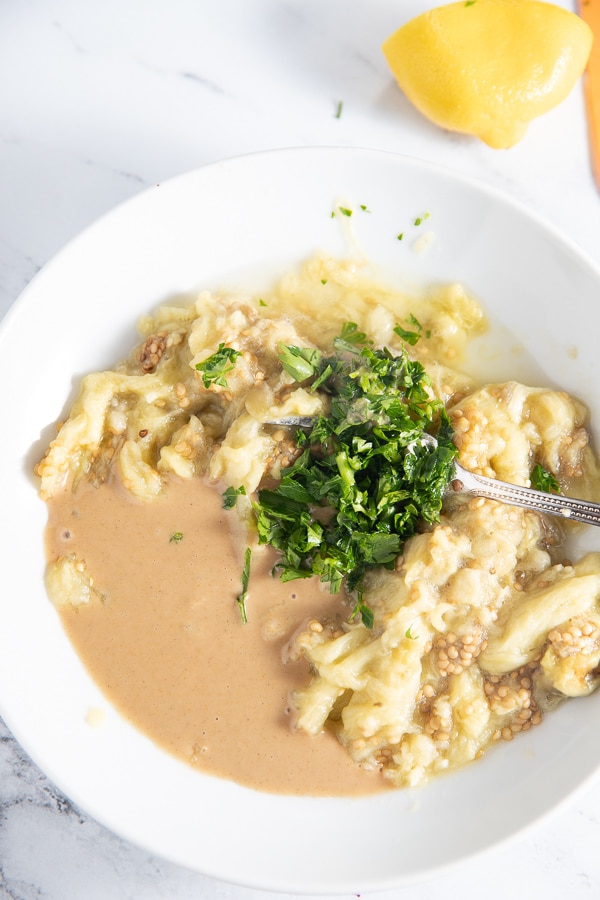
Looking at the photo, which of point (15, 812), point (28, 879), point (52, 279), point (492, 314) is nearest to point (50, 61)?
point (52, 279)

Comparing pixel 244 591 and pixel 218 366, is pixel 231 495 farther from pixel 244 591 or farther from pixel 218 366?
pixel 218 366

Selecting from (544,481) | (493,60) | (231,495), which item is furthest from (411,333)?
(493,60)

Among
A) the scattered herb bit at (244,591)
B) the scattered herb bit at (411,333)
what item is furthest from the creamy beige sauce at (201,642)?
the scattered herb bit at (411,333)

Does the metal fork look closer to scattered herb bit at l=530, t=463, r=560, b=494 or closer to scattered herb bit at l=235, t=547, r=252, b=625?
scattered herb bit at l=530, t=463, r=560, b=494

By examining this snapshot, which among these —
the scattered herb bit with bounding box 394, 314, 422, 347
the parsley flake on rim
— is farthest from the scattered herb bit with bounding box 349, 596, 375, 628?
the scattered herb bit with bounding box 394, 314, 422, 347

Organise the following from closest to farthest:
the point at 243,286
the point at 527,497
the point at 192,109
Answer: the point at 527,497 < the point at 243,286 < the point at 192,109

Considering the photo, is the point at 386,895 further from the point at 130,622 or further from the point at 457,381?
the point at 457,381
